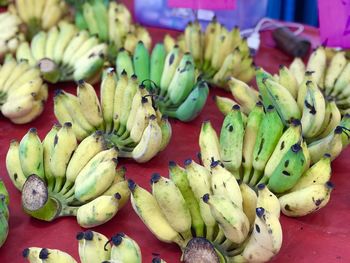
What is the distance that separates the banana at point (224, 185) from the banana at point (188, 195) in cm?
5

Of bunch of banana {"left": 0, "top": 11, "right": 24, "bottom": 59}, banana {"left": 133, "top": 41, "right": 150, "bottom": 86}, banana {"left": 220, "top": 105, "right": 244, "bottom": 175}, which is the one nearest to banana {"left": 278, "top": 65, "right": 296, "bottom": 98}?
banana {"left": 220, "top": 105, "right": 244, "bottom": 175}

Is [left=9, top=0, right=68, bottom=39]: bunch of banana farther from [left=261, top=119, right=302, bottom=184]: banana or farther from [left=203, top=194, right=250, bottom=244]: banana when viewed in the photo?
[left=203, top=194, right=250, bottom=244]: banana

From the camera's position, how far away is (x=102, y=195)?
1155 millimetres

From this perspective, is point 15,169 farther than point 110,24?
No

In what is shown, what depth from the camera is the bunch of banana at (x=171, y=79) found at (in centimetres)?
147

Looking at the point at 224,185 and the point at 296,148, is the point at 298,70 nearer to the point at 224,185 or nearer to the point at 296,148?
the point at 296,148

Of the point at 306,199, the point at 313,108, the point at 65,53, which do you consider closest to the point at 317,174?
the point at 306,199

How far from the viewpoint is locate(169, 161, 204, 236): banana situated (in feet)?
3.47

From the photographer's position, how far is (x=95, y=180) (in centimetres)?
113

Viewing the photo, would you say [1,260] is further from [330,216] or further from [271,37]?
[271,37]

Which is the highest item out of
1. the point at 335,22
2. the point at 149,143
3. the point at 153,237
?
the point at 335,22

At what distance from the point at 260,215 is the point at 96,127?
2.00ft

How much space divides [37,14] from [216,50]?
73cm

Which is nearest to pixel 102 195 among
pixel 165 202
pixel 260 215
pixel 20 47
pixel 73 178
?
pixel 73 178
